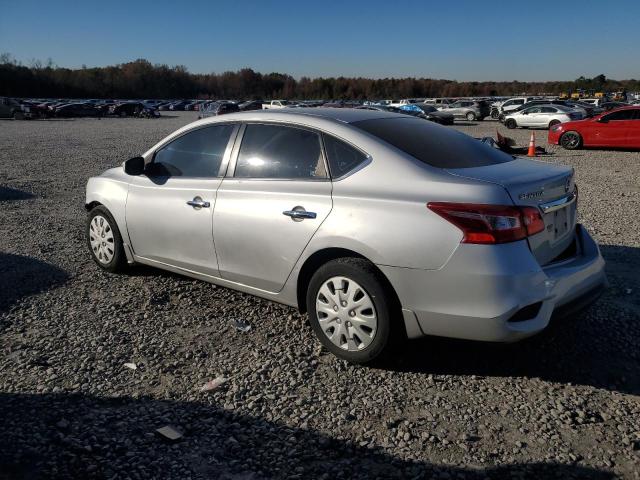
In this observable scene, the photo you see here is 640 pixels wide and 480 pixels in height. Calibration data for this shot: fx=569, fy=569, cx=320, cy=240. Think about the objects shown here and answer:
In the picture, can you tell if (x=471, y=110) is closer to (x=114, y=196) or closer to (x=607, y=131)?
(x=607, y=131)

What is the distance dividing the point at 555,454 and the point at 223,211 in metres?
2.74

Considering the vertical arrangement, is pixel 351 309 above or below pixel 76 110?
below

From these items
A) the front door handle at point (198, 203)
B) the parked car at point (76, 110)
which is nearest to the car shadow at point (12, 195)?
the front door handle at point (198, 203)

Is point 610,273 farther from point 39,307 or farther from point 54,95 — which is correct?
point 54,95

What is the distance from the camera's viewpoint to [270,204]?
4031 millimetres

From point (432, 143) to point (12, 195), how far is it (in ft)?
29.2

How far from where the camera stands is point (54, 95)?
93.9 m

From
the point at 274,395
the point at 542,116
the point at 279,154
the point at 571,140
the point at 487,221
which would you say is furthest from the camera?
the point at 542,116

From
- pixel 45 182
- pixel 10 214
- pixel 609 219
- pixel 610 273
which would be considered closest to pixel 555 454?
pixel 610 273

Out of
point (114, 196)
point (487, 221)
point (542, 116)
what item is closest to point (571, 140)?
point (542, 116)

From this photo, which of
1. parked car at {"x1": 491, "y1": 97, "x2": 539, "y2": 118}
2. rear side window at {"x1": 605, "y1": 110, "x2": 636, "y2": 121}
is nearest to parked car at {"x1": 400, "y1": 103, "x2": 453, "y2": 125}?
parked car at {"x1": 491, "y1": 97, "x2": 539, "y2": 118}

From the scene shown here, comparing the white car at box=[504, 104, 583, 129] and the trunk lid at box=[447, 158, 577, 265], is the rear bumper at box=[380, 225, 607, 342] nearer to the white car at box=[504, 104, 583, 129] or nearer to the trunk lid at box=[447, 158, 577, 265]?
the trunk lid at box=[447, 158, 577, 265]

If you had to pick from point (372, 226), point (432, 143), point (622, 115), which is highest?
point (432, 143)

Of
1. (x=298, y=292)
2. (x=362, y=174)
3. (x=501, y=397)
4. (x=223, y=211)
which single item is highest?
(x=362, y=174)
